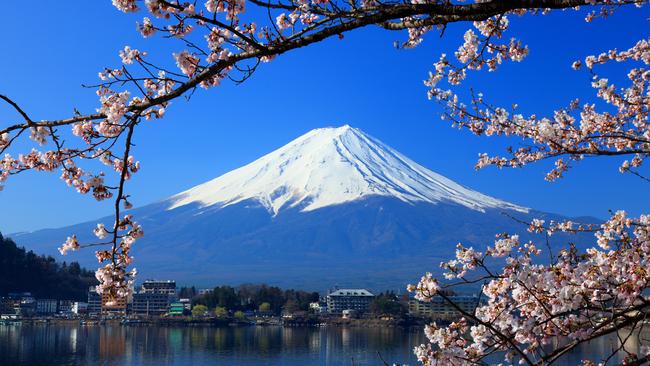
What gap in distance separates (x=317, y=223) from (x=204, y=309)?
60449 mm

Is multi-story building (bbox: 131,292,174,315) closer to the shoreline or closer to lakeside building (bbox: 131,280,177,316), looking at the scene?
lakeside building (bbox: 131,280,177,316)

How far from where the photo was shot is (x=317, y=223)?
109 metres

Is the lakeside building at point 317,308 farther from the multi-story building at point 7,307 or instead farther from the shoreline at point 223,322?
the multi-story building at point 7,307

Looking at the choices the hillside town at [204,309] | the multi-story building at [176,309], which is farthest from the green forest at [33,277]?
the multi-story building at [176,309]

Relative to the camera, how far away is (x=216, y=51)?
2.39 metres

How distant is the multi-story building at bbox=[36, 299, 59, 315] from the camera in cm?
4988

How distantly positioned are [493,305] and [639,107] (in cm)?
191

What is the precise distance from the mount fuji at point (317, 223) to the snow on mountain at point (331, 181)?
197 mm

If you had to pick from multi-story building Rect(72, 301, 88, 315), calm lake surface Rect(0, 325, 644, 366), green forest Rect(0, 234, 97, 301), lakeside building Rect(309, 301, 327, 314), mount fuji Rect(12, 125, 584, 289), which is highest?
mount fuji Rect(12, 125, 584, 289)

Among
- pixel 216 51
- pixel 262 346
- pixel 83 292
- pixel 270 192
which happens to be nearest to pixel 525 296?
pixel 216 51

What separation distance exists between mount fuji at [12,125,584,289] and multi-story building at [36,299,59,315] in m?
31.9

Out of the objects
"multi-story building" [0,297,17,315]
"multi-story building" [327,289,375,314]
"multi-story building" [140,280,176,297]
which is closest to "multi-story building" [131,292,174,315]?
"multi-story building" [140,280,176,297]

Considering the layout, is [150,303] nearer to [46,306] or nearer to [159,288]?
[159,288]

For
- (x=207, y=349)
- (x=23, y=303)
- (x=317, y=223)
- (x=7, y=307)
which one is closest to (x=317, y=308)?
(x=23, y=303)
